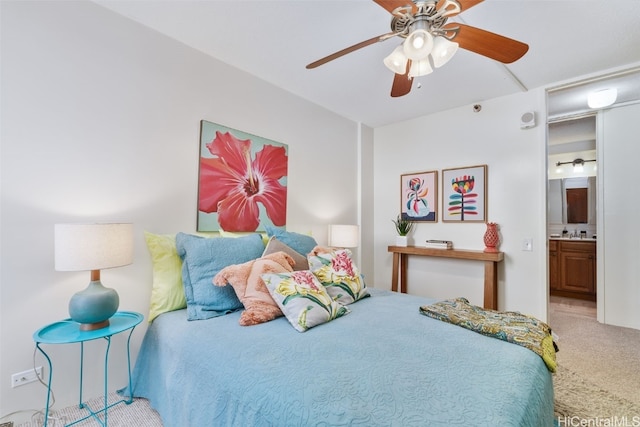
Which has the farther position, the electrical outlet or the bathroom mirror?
the bathroom mirror

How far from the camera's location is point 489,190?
10.3 feet

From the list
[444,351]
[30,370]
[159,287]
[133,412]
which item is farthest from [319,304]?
[30,370]

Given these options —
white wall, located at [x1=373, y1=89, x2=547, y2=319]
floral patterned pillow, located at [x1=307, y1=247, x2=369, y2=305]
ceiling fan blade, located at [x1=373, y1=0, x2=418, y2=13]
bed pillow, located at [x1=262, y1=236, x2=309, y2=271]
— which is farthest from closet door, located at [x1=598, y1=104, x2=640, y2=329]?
bed pillow, located at [x1=262, y1=236, x2=309, y2=271]

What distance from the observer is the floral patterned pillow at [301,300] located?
1561 millimetres

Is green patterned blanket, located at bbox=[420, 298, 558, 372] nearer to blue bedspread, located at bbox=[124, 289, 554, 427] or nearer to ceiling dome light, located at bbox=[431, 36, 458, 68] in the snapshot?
blue bedspread, located at bbox=[124, 289, 554, 427]

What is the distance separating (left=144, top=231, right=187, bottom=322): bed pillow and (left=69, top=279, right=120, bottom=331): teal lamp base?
30cm

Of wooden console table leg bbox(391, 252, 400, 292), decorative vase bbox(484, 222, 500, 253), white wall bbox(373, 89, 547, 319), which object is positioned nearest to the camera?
white wall bbox(373, 89, 547, 319)

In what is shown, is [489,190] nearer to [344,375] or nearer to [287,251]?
[287,251]

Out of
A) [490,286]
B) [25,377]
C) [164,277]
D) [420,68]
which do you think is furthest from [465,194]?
[25,377]

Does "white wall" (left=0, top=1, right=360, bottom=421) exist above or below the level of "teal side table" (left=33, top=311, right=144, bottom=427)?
above

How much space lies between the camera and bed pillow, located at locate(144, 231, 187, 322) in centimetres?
187

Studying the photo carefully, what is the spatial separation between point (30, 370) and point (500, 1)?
338cm

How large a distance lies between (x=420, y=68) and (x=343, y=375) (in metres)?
1.69

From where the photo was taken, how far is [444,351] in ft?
4.14
